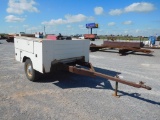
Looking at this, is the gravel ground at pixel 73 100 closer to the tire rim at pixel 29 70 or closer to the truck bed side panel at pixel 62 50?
the tire rim at pixel 29 70

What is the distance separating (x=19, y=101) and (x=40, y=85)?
1.40 metres

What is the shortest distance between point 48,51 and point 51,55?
7.3 inches

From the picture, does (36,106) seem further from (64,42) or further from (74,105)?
(64,42)

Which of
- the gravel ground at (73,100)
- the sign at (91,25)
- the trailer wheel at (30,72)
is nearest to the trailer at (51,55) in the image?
the trailer wheel at (30,72)

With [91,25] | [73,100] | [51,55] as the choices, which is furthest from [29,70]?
[91,25]

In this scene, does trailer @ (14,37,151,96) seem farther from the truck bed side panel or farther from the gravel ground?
the gravel ground

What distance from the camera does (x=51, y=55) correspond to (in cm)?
578

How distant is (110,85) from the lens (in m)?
6.07

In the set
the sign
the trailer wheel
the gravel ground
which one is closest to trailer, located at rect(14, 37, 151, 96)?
the trailer wheel

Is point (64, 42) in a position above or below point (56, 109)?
above

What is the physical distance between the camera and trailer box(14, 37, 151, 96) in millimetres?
5578

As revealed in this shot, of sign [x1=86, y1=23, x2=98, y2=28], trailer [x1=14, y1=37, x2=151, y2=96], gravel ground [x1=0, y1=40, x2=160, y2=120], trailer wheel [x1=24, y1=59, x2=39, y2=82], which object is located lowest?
gravel ground [x1=0, y1=40, x2=160, y2=120]

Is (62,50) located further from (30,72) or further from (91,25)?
(91,25)

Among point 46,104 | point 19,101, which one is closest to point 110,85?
point 46,104
